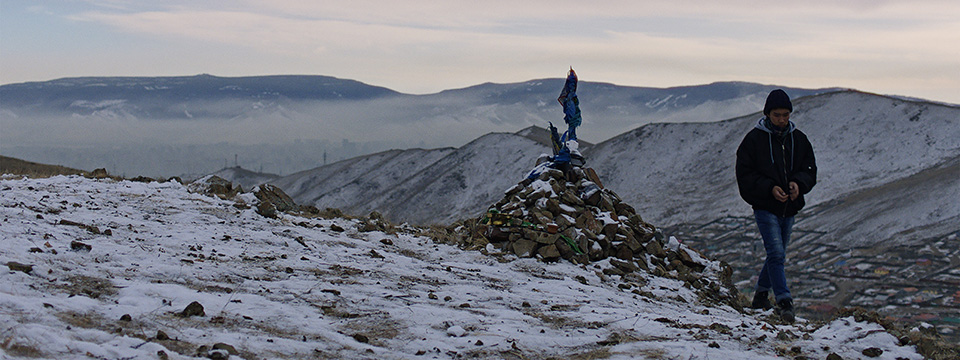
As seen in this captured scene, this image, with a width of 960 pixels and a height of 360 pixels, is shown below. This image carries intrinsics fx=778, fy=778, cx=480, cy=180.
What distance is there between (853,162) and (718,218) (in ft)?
48.9

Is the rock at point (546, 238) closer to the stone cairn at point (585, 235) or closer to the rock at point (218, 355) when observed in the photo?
the stone cairn at point (585, 235)

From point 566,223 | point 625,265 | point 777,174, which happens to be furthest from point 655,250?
point 777,174

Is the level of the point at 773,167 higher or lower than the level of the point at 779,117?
lower

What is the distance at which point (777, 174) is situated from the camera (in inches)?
338

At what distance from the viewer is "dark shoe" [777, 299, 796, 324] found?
8570 millimetres

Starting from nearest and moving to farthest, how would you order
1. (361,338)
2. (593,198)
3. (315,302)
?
(361,338)
(315,302)
(593,198)

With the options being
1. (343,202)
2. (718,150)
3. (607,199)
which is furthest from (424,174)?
(607,199)

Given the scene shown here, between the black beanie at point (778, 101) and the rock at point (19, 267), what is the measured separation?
734 cm

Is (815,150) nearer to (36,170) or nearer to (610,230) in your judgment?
(36,170)

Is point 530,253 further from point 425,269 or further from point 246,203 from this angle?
point 246,203

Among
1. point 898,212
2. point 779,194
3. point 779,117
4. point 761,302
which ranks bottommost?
point 898,212

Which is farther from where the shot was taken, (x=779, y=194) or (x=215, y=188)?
(x=215, y=188)

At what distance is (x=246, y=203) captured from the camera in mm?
13289

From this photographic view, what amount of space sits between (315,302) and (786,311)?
204 inches
